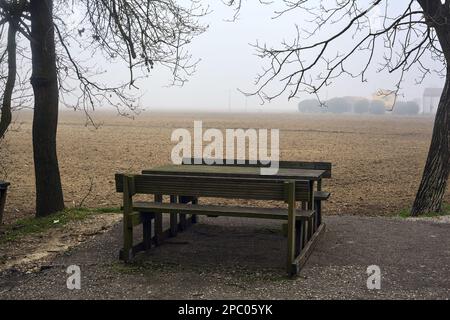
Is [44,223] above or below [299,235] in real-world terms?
below

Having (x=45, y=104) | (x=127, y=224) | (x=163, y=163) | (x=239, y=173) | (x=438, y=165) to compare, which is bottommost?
(x=163, y=163)

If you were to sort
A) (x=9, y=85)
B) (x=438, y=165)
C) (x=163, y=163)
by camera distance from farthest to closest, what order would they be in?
(x=163, y=163) < (x=438, y=165) < (x=9, y=85)

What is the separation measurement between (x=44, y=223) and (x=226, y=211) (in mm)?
3892

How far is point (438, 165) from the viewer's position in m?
9.80

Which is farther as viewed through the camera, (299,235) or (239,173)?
(239,173)

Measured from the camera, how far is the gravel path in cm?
501

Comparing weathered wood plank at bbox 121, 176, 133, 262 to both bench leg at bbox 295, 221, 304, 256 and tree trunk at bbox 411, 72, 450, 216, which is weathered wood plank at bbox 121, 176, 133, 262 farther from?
tree trunk at bbox 411, 72, 450, 216

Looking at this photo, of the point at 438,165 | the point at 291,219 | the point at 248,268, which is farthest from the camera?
the point at 438,165

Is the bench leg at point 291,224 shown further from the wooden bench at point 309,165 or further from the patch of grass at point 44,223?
the patch of grass at point 44,223

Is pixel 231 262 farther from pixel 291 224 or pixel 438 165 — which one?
pixel 438 165

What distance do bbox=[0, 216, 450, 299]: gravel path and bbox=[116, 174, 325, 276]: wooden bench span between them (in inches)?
8.7

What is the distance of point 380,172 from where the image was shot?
1844cm

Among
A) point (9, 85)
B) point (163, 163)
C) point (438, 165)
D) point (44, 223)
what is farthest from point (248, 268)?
point (163, 163)

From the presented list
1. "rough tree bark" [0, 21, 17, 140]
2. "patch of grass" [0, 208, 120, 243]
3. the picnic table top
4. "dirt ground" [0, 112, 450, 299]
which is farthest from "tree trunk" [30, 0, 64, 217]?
the picnic table top
